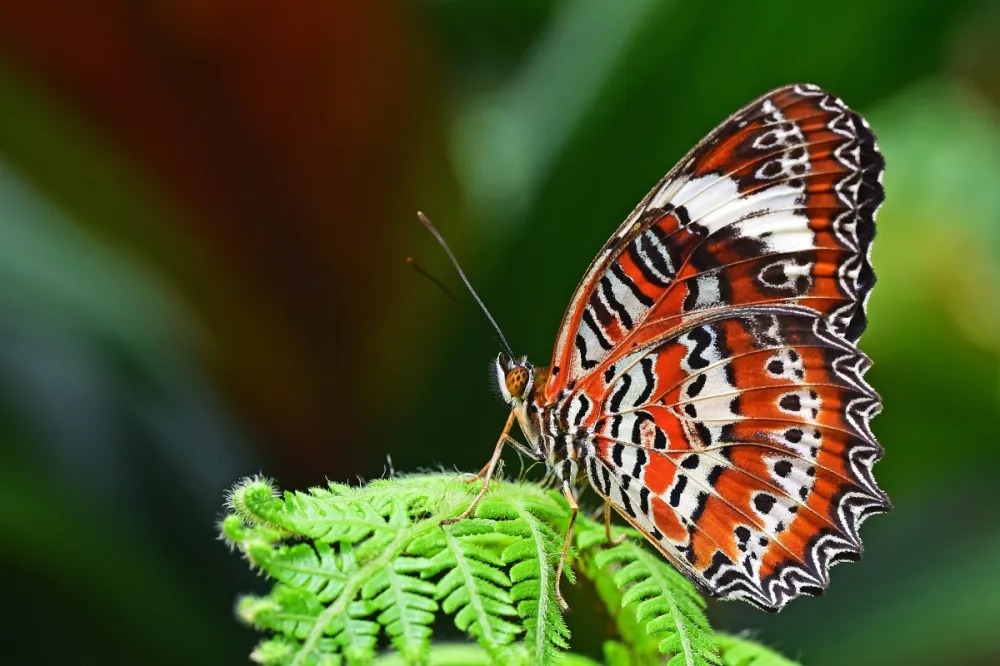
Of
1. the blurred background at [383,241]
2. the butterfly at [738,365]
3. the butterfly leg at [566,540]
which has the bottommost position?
the butterfly leg at [566,540]

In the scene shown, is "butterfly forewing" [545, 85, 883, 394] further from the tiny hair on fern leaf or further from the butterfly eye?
the tiny hair on fern leaf

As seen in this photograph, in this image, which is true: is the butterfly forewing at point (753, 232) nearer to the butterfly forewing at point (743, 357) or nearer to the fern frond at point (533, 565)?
the butterfly forewing at point (743, 357)

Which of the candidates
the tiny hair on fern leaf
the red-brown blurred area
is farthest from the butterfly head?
the red-brown blurred area

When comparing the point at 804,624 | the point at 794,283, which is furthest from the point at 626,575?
the point at 804,624

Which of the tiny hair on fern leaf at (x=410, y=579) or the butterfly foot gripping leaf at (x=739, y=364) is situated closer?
the tiny hair on fern leaf at (x=410, y=579)

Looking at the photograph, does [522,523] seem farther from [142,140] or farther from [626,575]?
[142,140]

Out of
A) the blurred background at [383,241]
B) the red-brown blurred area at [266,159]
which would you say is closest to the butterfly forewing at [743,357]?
the blurred background at [383,241]
